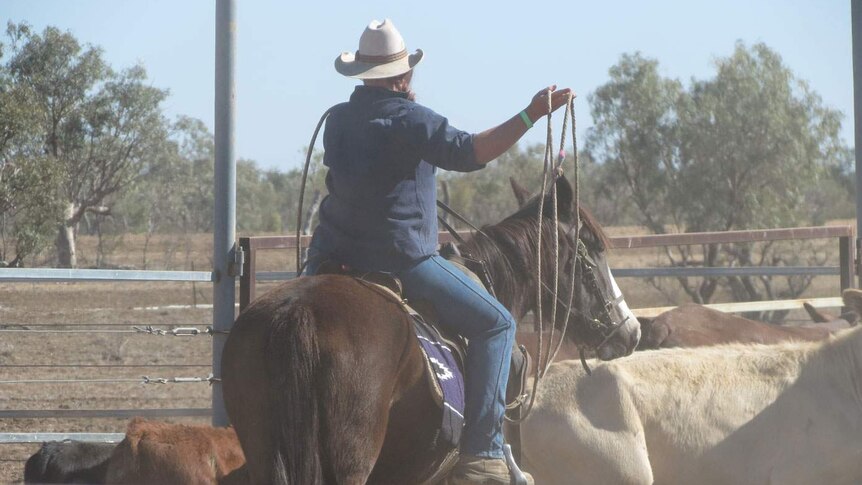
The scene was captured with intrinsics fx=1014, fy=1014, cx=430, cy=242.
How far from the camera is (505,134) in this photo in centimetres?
368

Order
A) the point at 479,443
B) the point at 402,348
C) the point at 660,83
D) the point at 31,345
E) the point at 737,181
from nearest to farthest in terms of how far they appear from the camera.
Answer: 1. the point at 402,348
2. the point at 479,443
3. the point at 31,345
4. the point at 737,181
5. the point at 660,83

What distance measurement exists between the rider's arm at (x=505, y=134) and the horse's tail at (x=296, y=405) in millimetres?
986

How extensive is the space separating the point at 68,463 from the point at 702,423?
3440mm

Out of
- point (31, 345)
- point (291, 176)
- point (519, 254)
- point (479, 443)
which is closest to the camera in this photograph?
point (479, 443)

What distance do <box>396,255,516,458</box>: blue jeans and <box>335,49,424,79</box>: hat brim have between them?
73 cm

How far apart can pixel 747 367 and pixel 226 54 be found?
3.18m

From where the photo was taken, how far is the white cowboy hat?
3.91 metres

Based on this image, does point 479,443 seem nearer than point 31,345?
Yes

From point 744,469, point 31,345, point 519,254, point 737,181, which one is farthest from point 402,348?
point 737,181

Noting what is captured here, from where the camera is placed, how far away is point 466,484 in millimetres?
3826

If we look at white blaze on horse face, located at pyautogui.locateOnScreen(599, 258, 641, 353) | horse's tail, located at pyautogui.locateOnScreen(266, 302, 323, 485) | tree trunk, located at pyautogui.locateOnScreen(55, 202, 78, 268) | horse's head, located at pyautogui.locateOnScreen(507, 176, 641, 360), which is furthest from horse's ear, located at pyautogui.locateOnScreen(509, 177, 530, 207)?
tree trunk, located at pyautogui.locateOnScreen(55, 202, 78, 268)

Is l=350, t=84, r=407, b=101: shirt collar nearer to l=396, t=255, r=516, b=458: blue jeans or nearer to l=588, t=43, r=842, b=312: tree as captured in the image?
l=396, t=255, r=516, b=458: blue jeans

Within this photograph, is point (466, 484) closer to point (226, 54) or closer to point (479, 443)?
point (479, 443)

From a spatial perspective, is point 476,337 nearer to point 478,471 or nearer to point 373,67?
point 478,471
